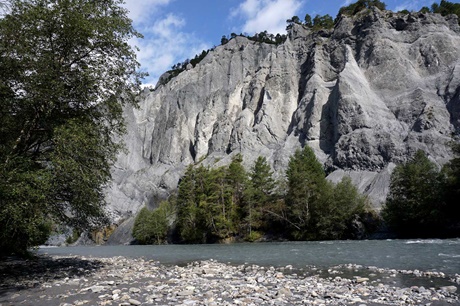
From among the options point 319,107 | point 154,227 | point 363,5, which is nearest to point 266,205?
point 154,227

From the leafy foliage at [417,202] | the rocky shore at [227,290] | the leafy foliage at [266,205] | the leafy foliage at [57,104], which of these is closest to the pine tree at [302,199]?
the leafy foliage at [266,205]

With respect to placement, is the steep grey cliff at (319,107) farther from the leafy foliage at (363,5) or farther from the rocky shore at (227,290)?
the rocky shore at (227,290)

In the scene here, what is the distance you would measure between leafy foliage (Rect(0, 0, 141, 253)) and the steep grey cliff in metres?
49.5

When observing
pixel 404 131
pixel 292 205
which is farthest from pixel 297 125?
pixel 292 205

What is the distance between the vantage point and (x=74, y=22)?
1376cm

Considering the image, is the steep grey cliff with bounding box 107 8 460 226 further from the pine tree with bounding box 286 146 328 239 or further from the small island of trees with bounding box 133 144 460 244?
the pine tree with bounding box 286 146 328 239

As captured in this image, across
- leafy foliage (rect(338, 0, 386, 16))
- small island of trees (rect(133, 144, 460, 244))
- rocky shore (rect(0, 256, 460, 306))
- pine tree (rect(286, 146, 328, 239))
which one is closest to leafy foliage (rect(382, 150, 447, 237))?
small island of trees (rect(133, 144, 460, 244))

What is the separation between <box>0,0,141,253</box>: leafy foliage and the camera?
12031 mm

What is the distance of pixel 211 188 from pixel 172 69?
133 metres

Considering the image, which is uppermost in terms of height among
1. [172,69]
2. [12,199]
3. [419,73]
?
[172,69]

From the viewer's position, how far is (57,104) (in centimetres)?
1427

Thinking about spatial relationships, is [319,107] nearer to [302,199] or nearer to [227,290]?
[302,199]

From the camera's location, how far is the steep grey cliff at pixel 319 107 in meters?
71.9

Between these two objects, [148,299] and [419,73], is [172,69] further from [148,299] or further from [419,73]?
[148,299]
